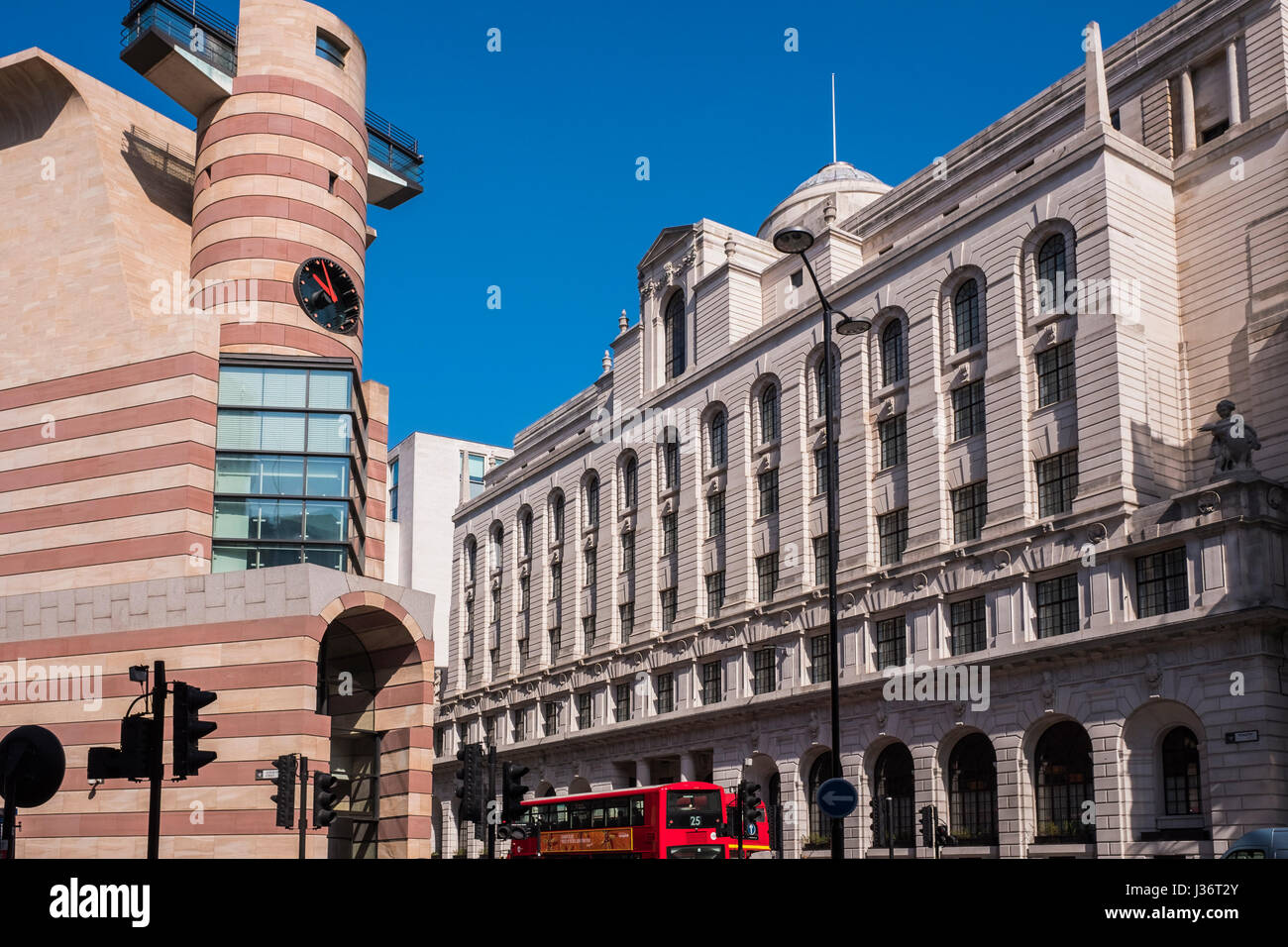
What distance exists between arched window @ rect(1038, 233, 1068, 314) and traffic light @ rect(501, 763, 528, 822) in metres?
28.6

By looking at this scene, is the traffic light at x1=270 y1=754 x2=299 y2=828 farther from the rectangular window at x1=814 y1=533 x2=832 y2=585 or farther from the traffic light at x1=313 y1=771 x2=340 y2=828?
the rectangular window at x1=814 y1=533 x2=832 y2=585

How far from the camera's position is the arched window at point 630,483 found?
69.0 m

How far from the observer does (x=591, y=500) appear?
73.6 m

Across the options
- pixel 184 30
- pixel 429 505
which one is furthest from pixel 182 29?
pixel 429 505

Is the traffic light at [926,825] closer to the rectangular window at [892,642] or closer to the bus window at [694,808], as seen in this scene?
the bus window at [694,808]

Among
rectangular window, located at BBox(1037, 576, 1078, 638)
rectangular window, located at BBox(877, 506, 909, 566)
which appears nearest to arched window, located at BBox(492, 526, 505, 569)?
rectangular window, located at BBox(877, 506, 909, 566)

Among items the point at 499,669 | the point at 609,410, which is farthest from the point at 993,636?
the point at 499,669

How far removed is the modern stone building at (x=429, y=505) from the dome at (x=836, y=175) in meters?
43.2

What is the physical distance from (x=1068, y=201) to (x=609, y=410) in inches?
1319

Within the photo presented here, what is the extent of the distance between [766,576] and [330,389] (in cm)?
2556

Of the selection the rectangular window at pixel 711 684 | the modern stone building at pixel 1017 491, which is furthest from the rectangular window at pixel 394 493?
the rectangular window at pixel 711 684

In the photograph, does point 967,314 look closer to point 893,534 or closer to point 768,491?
point 893,534
